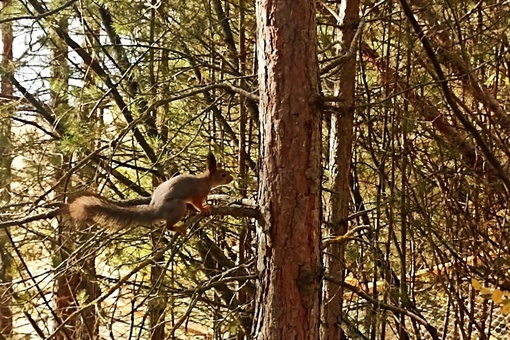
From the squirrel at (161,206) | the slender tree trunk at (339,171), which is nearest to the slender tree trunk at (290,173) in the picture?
the squirrel at (161,206)

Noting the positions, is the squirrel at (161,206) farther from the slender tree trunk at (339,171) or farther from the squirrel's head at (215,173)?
the slender tree trunk at (339,171)

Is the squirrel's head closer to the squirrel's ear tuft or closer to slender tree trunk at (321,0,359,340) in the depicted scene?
the squirrel's ear tuft

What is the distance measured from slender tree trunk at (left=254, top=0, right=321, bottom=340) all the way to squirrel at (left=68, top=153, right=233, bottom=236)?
0.66 ft

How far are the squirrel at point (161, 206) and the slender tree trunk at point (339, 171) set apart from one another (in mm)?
516

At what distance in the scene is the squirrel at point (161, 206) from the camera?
1570 mm

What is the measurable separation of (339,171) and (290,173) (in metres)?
0.76

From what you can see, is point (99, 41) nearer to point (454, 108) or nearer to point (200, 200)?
point (200, 200)

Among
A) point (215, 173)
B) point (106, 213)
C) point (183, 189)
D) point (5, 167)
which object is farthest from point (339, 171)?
point (5, 167)

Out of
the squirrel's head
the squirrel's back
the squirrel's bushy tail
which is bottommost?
the squirrel's bushy tail

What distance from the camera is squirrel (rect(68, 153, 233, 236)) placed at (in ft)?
5.15

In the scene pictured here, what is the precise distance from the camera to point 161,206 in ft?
5.65

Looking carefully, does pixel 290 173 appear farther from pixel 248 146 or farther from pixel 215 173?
pixel 248 146

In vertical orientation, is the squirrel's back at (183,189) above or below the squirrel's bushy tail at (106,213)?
above

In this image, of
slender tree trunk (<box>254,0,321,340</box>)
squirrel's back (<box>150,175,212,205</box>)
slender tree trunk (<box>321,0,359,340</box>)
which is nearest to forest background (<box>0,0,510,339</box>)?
slender tree trunk (<box>321,0,359,340</box>)
